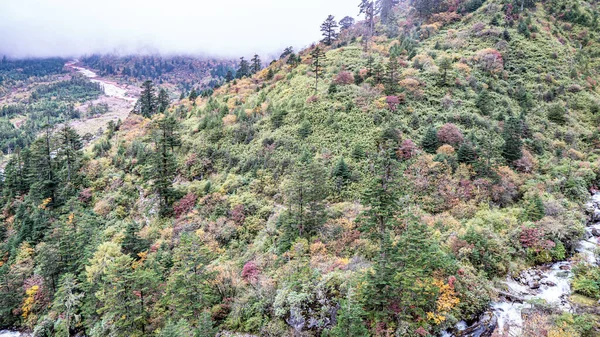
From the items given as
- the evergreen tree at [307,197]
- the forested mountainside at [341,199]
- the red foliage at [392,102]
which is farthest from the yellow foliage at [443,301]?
the red foliage at [392,102]

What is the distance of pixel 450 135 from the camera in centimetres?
3928

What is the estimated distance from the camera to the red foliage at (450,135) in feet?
128

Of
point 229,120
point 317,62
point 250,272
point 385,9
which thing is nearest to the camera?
point 250,272

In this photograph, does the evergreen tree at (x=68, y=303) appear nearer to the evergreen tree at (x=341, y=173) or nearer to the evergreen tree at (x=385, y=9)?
the evergreen tree at (x=341, y=173)

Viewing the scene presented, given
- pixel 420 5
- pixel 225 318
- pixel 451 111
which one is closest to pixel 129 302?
pixel 225 318

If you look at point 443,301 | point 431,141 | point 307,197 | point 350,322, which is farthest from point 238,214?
point 431,141

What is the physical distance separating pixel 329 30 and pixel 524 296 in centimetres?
7841

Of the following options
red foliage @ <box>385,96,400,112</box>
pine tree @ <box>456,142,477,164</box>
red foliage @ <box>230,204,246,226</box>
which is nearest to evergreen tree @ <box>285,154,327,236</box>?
red foliage @ <box>230,204,246,226</box>

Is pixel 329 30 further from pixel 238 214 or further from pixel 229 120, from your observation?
pixel 238 214

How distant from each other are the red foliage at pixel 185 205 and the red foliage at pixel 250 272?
1733 cm

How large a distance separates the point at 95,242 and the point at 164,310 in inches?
716

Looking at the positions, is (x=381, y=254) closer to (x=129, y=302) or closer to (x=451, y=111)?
(x=129, y=302)

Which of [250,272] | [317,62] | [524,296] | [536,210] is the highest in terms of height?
[317,62]

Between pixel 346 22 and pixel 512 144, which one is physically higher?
pixel 346 22
